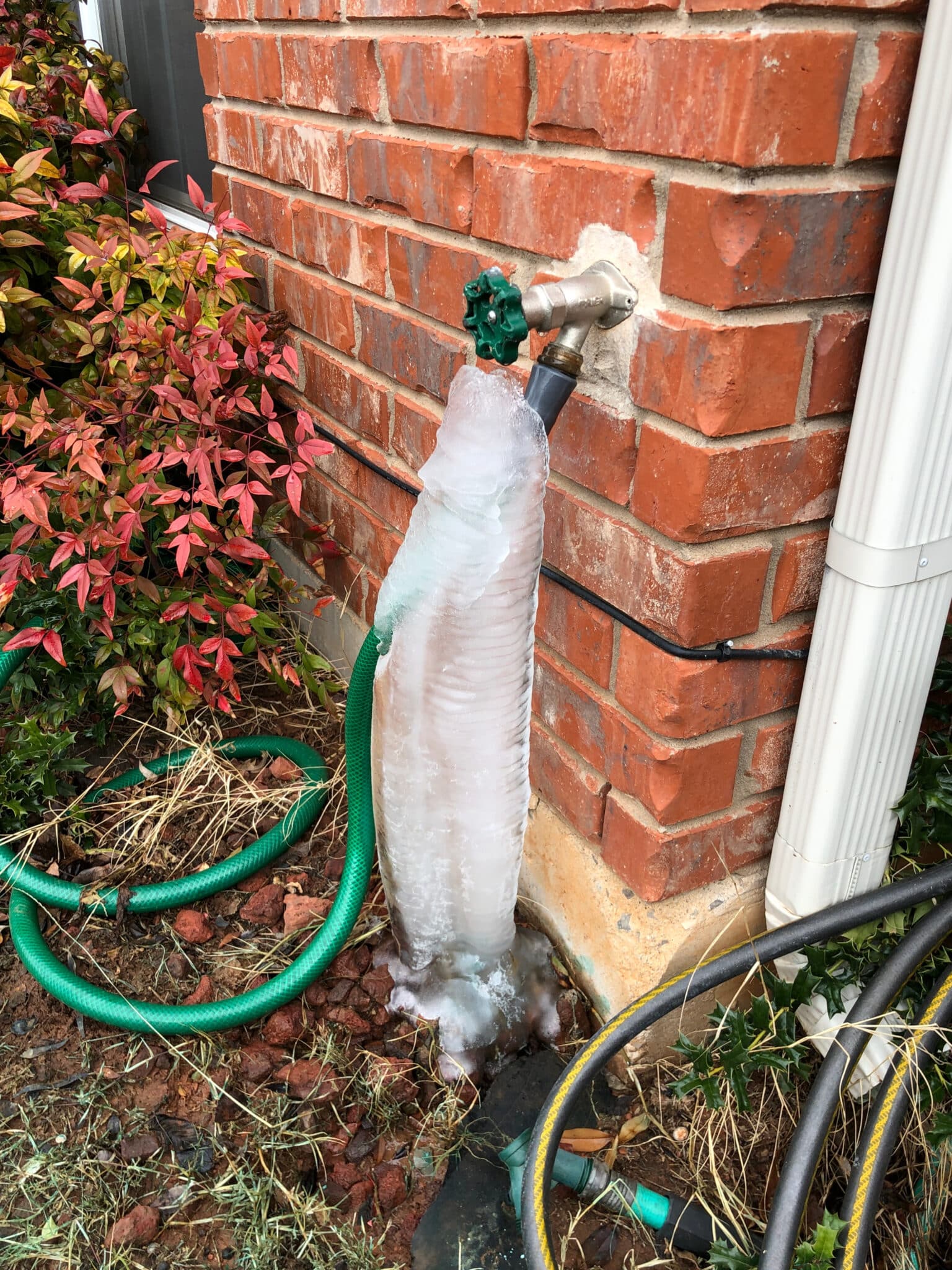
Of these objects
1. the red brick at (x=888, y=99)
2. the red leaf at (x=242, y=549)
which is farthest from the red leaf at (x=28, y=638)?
the red brick at (x=888, y=99)

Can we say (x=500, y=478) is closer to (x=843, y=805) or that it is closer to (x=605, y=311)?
(x=605, y=311)

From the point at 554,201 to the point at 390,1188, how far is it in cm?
131

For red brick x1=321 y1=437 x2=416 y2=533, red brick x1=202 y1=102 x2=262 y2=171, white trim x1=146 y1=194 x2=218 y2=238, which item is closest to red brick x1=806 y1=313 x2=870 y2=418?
red brick x1=321 y1=437 x2=416 y2=533

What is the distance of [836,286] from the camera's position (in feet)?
3.43

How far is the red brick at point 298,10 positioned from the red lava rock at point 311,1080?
1.68m

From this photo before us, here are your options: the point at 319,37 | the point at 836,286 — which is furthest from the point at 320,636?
the point at 836,286

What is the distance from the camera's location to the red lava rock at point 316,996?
161 cm

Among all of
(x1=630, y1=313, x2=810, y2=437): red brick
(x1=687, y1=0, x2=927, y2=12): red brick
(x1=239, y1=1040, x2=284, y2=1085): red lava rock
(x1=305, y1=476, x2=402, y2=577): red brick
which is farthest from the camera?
(x1=305, y1=476, x2=402, y2=577): red brick

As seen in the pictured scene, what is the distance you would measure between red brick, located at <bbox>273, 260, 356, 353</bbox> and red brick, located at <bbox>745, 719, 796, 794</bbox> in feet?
3.54

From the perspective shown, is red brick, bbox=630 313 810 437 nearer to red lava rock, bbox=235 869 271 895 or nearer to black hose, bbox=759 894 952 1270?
black hose, bbox=759 894 952 1270

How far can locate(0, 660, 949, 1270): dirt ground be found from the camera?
1.29 meters

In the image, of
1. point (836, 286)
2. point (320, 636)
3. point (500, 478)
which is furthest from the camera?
point (320, 636)

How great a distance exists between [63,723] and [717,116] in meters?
1.80

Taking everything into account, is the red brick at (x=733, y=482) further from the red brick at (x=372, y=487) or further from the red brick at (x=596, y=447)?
the red brick at (x=372, y=487)
